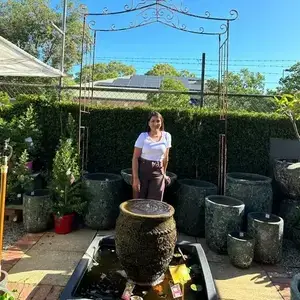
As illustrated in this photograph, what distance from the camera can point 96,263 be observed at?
2674 millimetres

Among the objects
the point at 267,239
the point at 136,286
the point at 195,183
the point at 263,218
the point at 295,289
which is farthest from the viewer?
the point at 195,183

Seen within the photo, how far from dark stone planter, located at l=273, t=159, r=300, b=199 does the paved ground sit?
934 mm

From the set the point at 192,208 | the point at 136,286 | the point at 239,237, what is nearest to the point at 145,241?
the point at 136,286

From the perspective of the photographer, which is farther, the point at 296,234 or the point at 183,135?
the point at 183,135

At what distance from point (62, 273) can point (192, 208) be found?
164cm

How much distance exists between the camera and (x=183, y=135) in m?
4.24

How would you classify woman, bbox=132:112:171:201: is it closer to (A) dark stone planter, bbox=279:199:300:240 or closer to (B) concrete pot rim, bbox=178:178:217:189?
(B) concrete pot rim, bbox=178:178:217:189

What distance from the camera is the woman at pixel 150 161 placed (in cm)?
315

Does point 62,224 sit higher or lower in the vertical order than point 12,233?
higher

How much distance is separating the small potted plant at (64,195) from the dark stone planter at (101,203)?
121 mm

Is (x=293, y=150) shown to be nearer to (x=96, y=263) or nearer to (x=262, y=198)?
(x=262, y=198)

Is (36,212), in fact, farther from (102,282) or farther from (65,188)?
(102,282)

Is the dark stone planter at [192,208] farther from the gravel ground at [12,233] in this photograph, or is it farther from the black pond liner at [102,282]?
the gravel ground at [12,233]

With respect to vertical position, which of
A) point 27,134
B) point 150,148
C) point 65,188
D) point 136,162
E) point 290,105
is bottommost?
point 65,188
